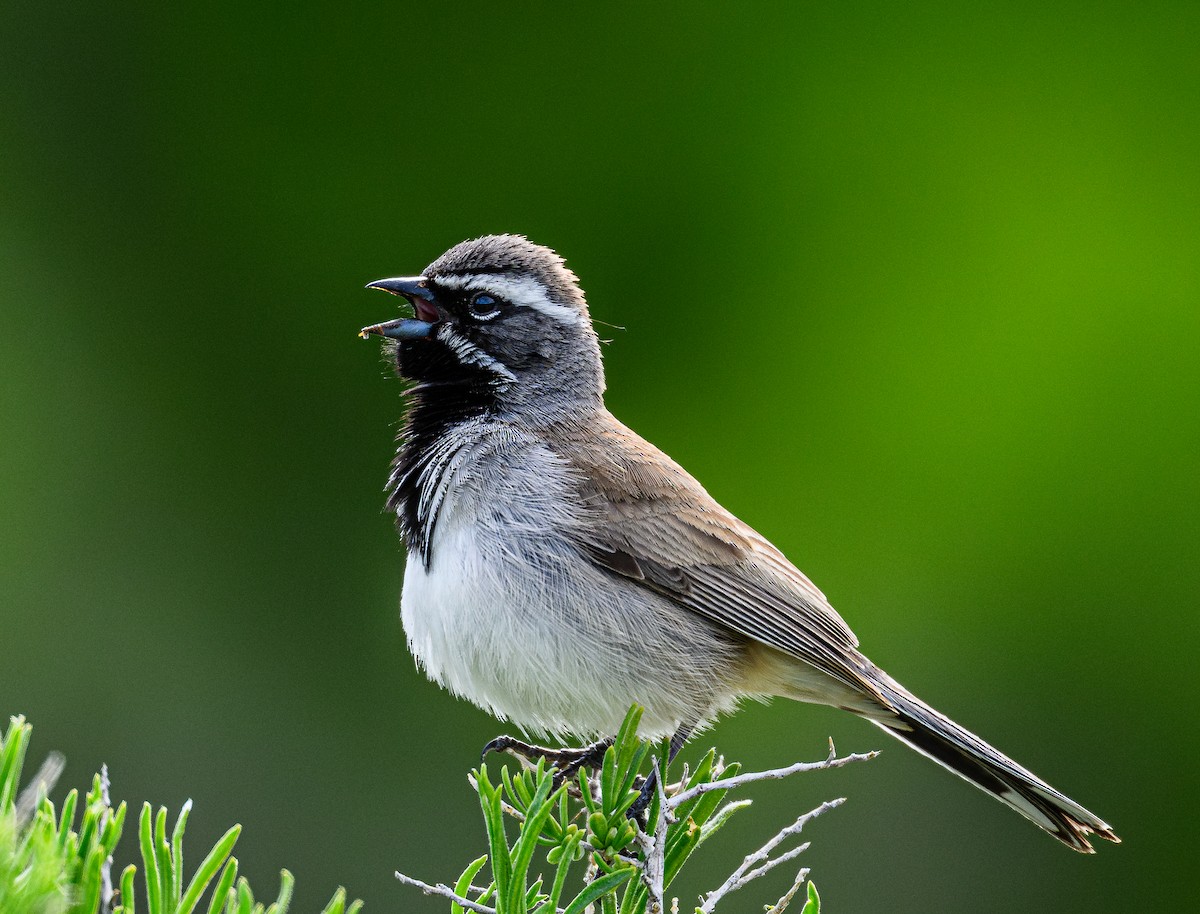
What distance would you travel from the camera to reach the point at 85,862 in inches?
65.2

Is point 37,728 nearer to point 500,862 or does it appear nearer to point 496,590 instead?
point 496,590

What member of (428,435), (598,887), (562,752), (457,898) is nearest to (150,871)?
(457,898)

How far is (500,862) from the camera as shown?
6.97ft

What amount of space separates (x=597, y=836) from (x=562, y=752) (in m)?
1.31

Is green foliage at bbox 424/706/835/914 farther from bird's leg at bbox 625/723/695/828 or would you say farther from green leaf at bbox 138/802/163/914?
green leaf at bbox 138/802/163/914

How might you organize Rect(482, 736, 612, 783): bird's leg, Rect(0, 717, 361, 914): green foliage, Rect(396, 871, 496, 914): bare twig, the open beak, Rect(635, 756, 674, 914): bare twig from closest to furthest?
Rect(0, 717, 361, 914): green foliage, Rect(396, 871, 496, 914): bare twig, Rect(635, 756, 674, 914): bare twig, Rect(482, 736, 612, 783): bird's leg, the open beak

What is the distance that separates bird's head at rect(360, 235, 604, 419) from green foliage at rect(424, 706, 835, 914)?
73.9 inches

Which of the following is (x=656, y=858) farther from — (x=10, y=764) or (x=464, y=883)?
(x=10, y=764)

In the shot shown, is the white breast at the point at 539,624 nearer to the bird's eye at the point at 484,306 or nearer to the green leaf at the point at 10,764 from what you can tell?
the bird's eye at the point at 484,306

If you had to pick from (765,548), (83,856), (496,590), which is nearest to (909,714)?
(765,548)

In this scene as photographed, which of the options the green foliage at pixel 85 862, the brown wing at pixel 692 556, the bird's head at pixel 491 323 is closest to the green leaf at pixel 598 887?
the green foliage at pixel 85 862

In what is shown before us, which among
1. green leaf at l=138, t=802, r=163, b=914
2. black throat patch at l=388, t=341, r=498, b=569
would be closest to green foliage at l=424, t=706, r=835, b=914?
green leaf at l=138, t=802, r=163, b=914

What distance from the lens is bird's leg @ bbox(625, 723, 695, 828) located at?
125 inches

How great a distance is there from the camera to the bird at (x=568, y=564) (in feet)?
12.3
